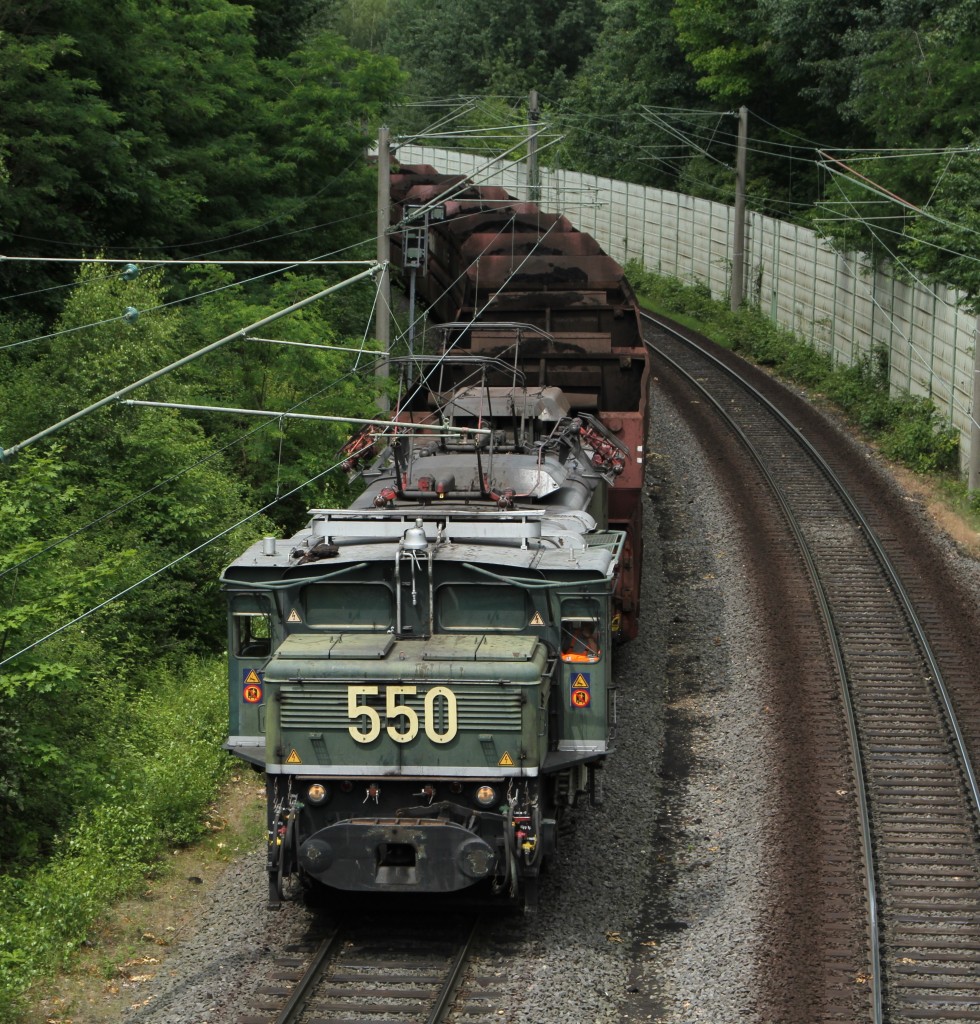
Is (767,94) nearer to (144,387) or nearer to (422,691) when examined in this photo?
(144,387)

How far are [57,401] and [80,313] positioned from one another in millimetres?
2004

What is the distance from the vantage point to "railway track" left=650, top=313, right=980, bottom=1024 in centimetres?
1177

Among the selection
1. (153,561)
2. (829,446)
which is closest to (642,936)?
(153,561)

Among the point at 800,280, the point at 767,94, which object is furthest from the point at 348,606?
the point at 767,94

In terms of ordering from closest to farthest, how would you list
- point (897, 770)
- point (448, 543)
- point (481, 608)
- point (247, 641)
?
point (481, 608), point (448, 543), point (247, 641), point (897, 770)

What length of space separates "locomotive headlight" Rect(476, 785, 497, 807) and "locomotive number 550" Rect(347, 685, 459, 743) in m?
0.50

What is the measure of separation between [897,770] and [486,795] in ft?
20.7

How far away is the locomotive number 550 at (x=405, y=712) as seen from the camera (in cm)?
1133

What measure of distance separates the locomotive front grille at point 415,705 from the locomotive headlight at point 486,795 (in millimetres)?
493

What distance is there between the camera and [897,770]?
15.9 metres

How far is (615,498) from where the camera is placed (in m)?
19.0

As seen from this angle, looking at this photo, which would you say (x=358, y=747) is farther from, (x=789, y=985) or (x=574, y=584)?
(x=789, y=985)

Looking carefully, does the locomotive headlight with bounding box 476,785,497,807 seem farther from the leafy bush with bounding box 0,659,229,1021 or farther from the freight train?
the leafy bush with bounding box 0,659,229,1021

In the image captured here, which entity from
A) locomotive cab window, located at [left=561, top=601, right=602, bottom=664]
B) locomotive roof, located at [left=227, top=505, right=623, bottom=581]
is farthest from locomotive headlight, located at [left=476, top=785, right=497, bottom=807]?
locomotive roof, located at [left=227, top=505, right=623, bottom=581]
